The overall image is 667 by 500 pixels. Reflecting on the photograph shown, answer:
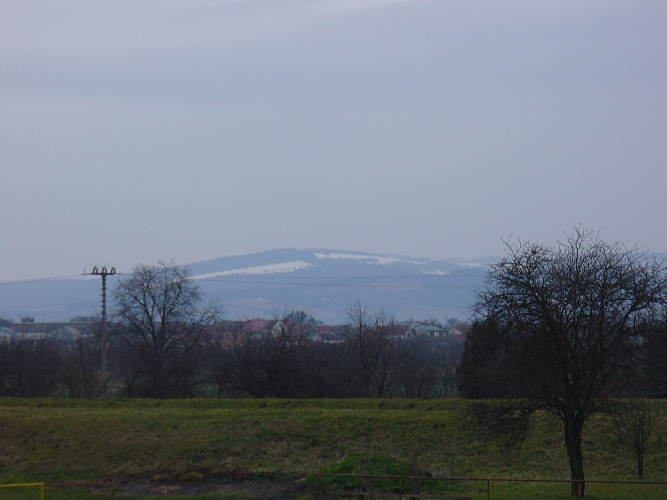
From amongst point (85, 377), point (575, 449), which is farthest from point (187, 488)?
point (85, 377)

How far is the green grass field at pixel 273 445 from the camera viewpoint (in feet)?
73.5

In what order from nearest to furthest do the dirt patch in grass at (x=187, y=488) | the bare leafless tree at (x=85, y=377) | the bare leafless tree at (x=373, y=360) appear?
the dirt patch in grass at (x=187, y=488)
the bare leafless tree at (x=85, y=377)
the bare leafless tree at (x=373, y=360)

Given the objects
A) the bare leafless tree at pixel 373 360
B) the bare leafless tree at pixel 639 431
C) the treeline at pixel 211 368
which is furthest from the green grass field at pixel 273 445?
the bare leafless tree at pixel 373 360

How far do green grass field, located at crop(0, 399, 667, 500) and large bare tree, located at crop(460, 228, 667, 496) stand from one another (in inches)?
148

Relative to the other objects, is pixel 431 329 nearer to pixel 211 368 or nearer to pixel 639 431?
pixel 211 368

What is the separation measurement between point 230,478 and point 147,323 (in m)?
29.7

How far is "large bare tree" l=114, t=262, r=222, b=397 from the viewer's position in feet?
147

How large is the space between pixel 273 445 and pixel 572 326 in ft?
42.6

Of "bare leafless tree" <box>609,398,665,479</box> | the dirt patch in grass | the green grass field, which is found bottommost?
the dirt patch in grass

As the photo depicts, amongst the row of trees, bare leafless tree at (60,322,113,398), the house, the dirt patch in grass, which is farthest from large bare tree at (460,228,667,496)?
the house

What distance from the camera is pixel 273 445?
2530cm

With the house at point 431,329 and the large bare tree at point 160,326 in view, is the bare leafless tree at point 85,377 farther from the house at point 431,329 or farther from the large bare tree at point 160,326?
the house at point 431,329

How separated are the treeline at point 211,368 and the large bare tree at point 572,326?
24.7 m

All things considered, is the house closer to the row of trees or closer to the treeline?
the row of trees
